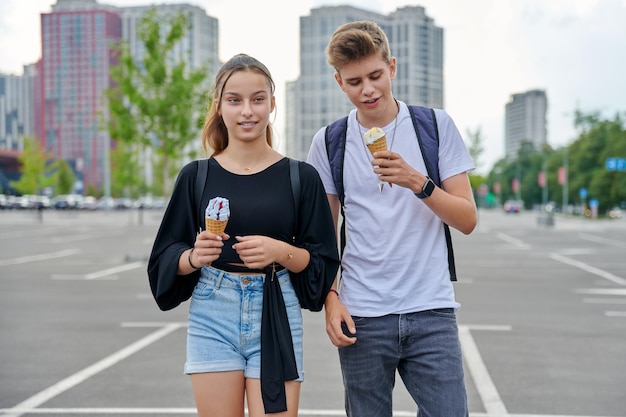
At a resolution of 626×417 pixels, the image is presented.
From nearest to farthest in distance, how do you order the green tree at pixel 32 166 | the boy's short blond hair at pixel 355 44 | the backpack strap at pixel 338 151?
the boy's short blond hair at pixel 355 44 < the backpack strap at pixel 338 151 < the green tree at pixel 32 166

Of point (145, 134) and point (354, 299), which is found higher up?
point (145, 134)

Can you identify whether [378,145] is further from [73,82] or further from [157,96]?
[73,82]

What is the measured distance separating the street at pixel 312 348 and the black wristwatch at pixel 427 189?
11.2ft

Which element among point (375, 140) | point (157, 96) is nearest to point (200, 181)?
point (375, 140)

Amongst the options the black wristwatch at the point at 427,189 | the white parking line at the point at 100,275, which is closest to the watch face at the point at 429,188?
the black wristwatch at the point at 427,189

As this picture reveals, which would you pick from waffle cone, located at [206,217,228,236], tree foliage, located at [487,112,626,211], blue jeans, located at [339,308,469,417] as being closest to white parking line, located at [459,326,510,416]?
blue jeans, located at [339,308,469,417]

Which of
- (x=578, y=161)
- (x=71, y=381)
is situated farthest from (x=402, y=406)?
(x=578, y=161)

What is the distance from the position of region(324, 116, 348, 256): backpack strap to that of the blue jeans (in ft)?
1.23

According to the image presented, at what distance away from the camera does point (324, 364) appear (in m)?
7.80

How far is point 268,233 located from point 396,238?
1.71 feet

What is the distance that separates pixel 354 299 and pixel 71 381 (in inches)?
182

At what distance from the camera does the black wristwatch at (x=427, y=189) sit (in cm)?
296

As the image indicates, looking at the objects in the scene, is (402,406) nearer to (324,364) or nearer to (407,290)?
(324,364)

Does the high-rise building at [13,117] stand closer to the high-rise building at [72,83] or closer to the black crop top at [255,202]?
the high-rise building at [72,83]
